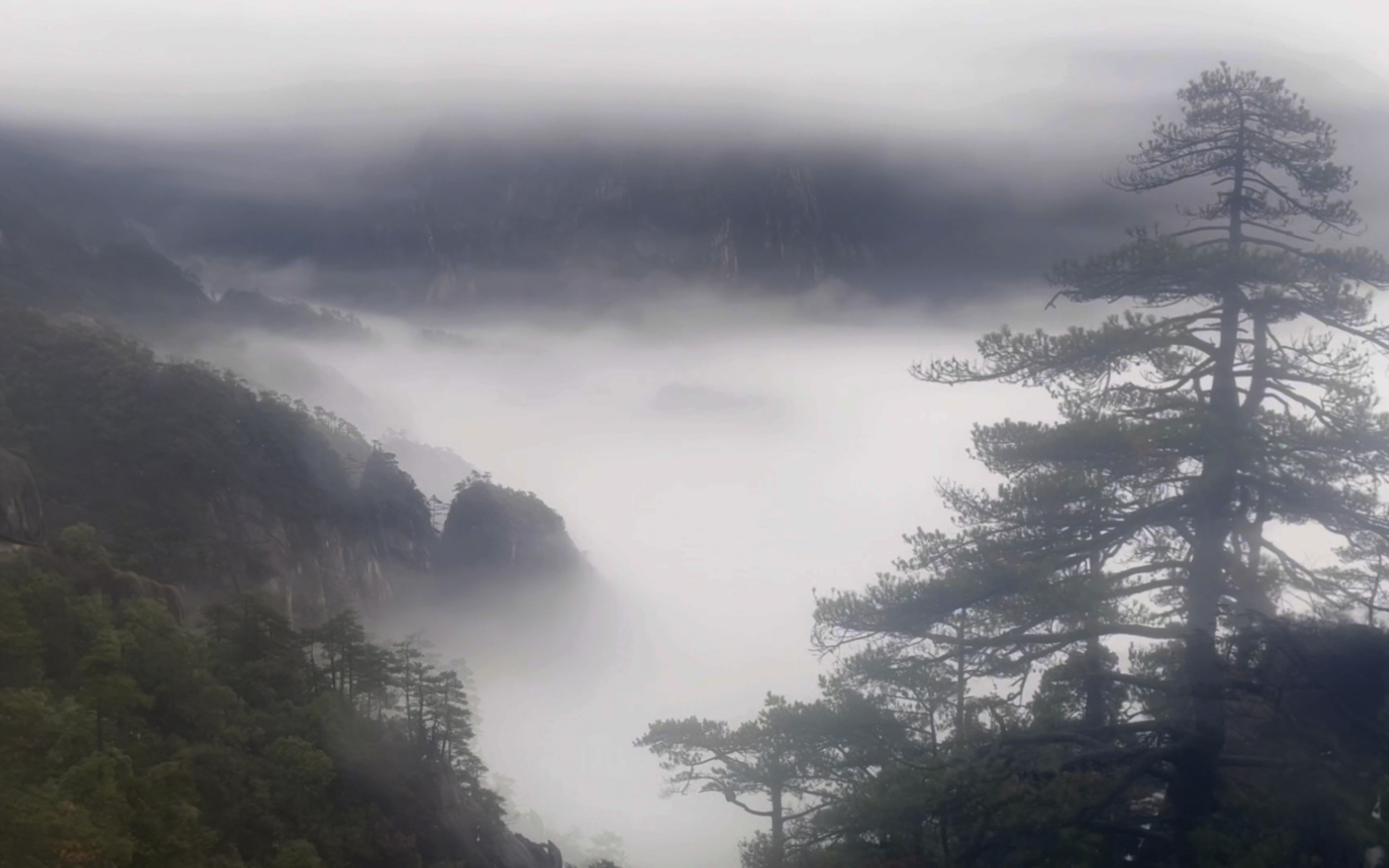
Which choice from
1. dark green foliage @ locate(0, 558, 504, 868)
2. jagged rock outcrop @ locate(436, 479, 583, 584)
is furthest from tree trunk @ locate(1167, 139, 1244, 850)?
jagged rock outcrop @ locate(436, 479, 583, 584)

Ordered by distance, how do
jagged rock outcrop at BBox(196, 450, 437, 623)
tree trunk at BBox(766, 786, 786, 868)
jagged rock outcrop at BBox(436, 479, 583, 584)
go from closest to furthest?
1. tree trunk at BBox(766, 786, 786, 868)
2. jagged rock outcrop at BBox(196, 450, 437, 623)
3. jagged rock outcrop at BBox(436, 479, 583, 584)

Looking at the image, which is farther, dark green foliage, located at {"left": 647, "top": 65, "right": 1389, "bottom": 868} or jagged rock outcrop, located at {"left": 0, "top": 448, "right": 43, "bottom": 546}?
jagged rock outcrop, located at {"left": 0, "top": 448, "right": 43, "bottom": 546}

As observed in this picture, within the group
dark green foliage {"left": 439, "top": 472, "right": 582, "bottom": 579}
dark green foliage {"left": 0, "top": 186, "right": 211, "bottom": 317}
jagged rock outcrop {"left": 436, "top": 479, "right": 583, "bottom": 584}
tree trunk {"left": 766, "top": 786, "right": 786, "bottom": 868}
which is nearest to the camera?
tree trunk {"left": 766, "top": 786, "right": 786, "bottom": 868}

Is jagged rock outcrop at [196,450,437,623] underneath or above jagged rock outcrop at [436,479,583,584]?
underneath

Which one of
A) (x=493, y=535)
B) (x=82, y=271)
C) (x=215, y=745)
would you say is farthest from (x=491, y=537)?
(x=215, y=745)

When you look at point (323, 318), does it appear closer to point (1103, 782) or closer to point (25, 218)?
point (25, 218)

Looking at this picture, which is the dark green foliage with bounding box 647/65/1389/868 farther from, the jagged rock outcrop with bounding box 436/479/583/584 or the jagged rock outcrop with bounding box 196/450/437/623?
the jagged rock outcrop with bounding box 436/479/583/584

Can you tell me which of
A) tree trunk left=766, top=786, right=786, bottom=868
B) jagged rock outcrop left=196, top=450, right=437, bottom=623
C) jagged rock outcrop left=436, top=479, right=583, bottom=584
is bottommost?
tree trunk left=766, top=786, right=786, bottom=868

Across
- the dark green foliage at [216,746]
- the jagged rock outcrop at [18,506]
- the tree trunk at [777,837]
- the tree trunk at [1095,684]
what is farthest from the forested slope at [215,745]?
the tree trunk at [1095,684]
